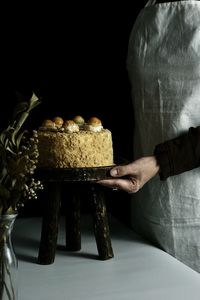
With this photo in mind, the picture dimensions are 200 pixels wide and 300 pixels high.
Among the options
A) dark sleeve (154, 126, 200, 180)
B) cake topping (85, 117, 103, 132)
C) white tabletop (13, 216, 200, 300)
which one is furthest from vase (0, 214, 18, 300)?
dark sleeve (154, 126, 200, 180)

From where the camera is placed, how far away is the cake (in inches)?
41.7

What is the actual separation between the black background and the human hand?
37 cm

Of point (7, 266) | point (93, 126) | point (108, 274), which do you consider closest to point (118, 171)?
point (93, 126)

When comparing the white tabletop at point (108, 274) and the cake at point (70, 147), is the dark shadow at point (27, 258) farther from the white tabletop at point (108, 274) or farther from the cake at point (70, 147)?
the cake at point (70, 147)

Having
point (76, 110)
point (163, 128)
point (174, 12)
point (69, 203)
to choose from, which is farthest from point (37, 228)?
point (174, 12)

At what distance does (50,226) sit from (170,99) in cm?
41

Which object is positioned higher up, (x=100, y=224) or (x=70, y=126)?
(x=70, y=126)

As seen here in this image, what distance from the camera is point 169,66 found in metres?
1.19

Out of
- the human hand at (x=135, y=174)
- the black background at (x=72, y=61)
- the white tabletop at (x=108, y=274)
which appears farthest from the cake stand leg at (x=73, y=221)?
the black background at (x=72, y=61)

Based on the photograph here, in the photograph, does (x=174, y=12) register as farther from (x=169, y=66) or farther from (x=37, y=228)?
(x=37, y=228)

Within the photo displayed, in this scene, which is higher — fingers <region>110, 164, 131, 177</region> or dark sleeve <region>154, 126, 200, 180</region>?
dark sleeve <region>154, 126, 200, 180</region>

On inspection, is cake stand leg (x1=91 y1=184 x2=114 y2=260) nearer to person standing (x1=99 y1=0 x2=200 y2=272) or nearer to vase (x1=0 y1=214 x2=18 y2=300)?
person standing (x1=99 y1=0 x2=200 y2=272)

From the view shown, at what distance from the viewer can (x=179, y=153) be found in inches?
45.9

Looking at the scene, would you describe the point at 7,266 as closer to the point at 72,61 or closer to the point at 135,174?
the point at 135,174
